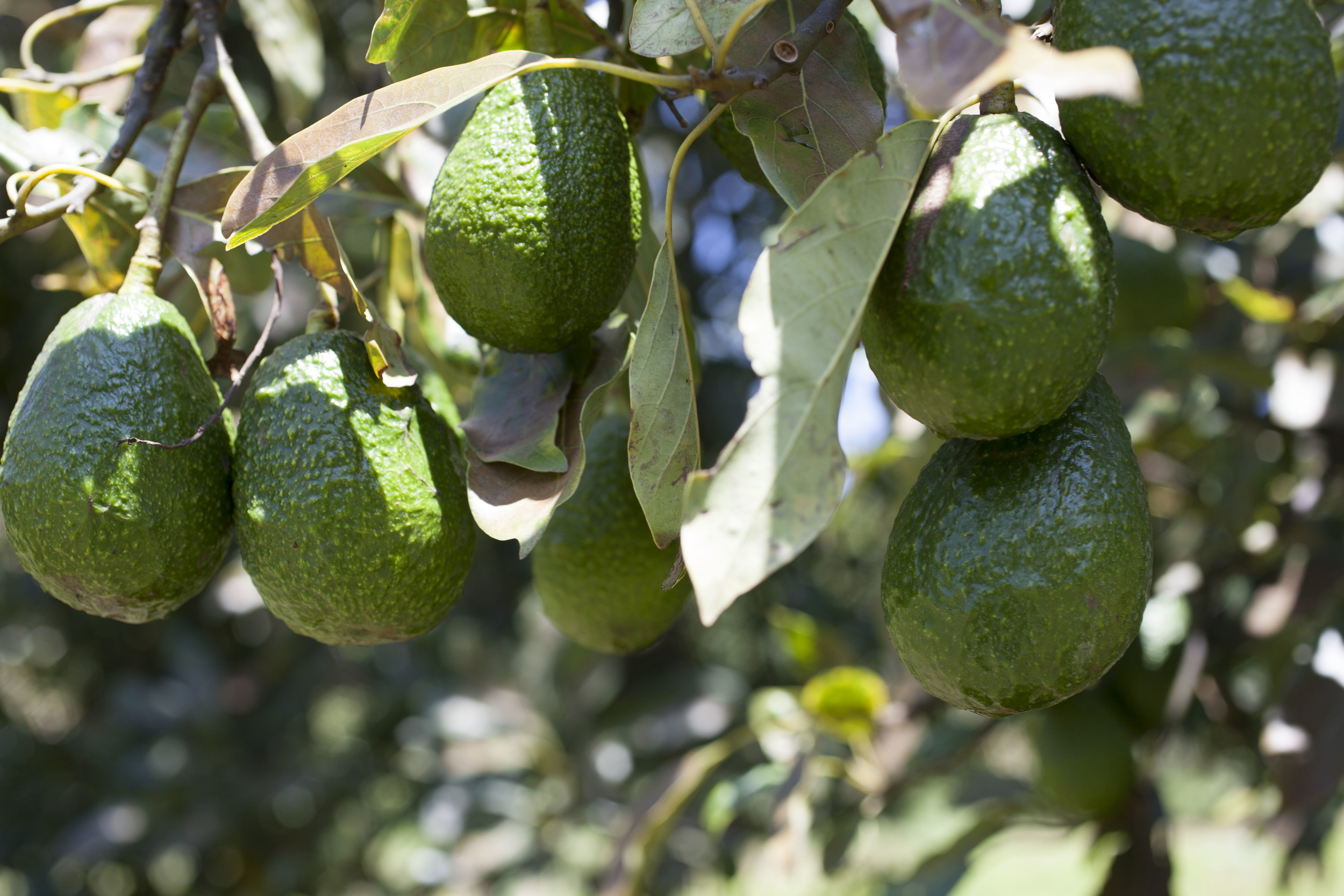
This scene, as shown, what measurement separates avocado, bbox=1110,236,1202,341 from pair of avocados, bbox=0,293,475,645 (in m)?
1.29

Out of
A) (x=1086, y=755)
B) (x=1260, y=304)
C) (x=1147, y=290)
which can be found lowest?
(x=1086, y=755)

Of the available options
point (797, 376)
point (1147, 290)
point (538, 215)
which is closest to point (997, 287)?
point (797, 376)

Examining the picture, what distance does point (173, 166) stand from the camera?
0.93 meters

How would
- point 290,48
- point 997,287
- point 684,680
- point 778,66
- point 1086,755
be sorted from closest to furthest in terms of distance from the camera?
point 997,287, point 778,66, point 290,48, point 1086,755, point 684,680

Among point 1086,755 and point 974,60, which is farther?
point 1086,755

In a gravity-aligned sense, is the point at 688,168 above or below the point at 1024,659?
below

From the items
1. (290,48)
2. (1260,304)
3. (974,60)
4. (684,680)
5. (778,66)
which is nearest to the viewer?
(974,60)

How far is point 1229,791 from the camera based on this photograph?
3.92 meters

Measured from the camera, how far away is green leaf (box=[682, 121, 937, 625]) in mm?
567

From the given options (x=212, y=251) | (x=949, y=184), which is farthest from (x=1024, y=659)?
(x=212, y=251)

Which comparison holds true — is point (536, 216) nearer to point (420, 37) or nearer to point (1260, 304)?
point (420, 37)

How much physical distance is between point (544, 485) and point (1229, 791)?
13.4 ft

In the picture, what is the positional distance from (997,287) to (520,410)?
458 millimetres

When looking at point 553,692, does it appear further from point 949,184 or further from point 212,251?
point 949,184
